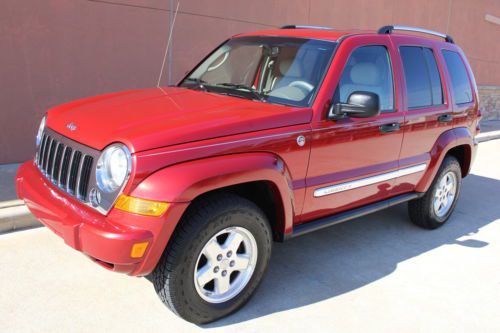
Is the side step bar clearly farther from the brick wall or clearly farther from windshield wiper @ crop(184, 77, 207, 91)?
the brick wall

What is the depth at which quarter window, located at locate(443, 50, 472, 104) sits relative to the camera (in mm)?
5082

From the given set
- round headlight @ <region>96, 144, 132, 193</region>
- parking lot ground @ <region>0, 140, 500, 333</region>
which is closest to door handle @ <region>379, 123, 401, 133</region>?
parking lot ground @ <region>0, 140, 500, 333</region>

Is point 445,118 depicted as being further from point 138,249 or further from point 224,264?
point 138,249

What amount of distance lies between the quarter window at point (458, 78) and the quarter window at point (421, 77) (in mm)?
310

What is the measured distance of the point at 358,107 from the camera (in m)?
3.53

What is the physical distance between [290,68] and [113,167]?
67.6 inches

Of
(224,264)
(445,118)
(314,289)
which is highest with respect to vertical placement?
(445,118)

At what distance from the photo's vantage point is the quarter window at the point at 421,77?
4426 mm

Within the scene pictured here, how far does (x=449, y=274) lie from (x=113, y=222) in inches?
115

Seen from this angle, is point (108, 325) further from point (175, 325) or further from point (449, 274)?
point (449, 274)

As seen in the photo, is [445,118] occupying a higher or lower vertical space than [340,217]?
higher

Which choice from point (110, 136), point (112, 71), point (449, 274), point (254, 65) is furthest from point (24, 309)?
point (112, 71)

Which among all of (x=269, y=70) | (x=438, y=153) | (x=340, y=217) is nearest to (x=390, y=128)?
(x=340, y=217)

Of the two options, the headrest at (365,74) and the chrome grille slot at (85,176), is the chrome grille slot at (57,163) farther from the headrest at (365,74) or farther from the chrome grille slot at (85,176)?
the headrest at (365,74)
